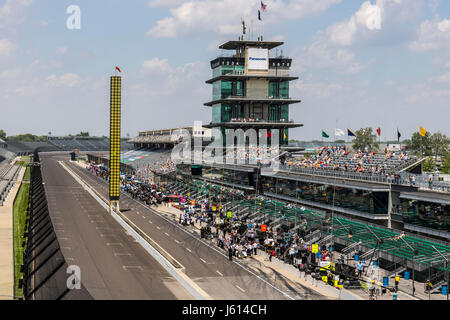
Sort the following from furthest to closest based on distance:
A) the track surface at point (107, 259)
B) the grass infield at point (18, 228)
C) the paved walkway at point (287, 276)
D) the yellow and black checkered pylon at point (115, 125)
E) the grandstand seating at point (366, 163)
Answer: the yellow and black checkered pylon at point (115, 125), the grandstand seating at point (366, 163), the grass infield at point (18, 228), the track surface at point (107, 259), the paved walkway at point (287, 276)

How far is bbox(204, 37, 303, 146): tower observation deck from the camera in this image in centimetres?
9094

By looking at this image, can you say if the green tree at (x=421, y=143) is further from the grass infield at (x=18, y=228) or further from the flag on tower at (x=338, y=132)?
the grass infield at (x=18, y=228)

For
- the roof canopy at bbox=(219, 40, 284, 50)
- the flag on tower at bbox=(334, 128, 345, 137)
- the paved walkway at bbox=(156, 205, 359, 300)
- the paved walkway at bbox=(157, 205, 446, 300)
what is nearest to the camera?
the paved walkway at bbox=(157, 205, 446, 300)

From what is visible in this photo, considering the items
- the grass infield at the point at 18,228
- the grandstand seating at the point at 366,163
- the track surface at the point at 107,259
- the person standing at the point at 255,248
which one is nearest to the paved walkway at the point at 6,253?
the grass infield at the point at 18,228

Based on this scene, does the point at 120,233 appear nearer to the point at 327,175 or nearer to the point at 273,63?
the point at 327,175

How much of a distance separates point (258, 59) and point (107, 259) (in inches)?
2454

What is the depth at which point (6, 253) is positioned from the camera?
125 feet

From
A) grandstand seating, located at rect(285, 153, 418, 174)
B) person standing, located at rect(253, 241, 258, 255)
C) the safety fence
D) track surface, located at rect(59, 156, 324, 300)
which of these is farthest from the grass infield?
grandstand seating, located at rect(285, 153, 418, 174)

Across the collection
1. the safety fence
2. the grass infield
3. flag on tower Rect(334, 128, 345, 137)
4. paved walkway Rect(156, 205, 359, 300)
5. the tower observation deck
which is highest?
the tower observation deck

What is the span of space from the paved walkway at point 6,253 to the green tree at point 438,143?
278 ft

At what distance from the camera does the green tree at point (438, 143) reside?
109688 mm

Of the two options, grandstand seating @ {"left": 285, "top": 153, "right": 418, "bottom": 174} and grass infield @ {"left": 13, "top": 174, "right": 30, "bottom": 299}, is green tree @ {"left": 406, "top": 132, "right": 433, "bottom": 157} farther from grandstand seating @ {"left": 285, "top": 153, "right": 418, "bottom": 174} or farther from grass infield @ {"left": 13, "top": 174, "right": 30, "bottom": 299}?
grass infield @ {"left": 13, "top": 174, "right": 30, "bottom": 299}
